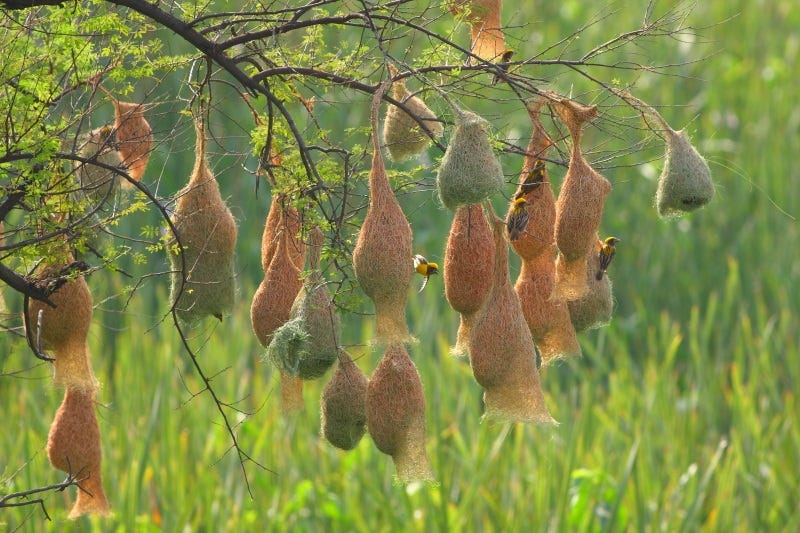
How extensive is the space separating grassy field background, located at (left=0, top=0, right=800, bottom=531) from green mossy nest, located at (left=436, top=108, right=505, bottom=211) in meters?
1.06

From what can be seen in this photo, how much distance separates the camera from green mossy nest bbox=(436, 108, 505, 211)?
1.69 m

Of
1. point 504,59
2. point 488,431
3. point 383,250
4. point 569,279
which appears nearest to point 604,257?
point 569,279

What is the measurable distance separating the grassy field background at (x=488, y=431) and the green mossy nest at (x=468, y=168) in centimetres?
106

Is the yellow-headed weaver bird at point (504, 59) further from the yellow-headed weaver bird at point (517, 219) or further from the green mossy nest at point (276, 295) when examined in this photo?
the green mossy nest at point (276, 295)

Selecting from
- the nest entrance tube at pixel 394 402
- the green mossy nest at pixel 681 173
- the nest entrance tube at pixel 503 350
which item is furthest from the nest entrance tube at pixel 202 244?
the green mossy nest at pixel 681 173

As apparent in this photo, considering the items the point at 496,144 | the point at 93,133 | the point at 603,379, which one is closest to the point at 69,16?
the point at 93,133

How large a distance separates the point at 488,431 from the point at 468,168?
267 centimetres

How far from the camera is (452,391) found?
496cm

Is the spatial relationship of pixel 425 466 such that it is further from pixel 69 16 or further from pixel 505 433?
pixel 505 433

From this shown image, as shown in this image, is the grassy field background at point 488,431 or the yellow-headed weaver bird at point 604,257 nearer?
the yellow-headed weaver bird at point 604,257

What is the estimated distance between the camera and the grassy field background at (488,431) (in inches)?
158

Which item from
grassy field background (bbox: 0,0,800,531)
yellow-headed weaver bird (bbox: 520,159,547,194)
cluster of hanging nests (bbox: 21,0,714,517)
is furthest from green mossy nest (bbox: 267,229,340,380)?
grassy field background (bbox: 0,0,800,531)

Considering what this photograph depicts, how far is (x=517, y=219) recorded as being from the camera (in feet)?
6.53

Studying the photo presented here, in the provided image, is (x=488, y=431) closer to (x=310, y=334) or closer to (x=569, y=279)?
(x=569, y=279)
